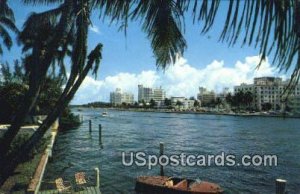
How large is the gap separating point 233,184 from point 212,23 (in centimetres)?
3529

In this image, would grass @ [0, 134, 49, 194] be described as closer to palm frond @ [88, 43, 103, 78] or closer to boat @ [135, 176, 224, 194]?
boat @ [135, 176, 224, 194]

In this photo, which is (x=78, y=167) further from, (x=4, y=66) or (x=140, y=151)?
(x=4, y=66)

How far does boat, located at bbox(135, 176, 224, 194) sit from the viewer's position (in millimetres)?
28156

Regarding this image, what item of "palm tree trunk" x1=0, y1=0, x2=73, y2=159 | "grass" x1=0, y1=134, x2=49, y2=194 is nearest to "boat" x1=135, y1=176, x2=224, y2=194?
"grass" x1=0, y1=134, x2=49, y2=194

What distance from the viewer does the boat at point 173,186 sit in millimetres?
28156

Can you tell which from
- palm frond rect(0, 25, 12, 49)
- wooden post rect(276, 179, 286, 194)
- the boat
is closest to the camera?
wooden post rect(276, 179, 286, 194)

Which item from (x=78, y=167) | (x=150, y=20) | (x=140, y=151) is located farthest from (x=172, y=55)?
(x=140, y=151)

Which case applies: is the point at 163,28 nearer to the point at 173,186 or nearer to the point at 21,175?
the point at 21,175

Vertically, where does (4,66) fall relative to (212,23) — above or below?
above

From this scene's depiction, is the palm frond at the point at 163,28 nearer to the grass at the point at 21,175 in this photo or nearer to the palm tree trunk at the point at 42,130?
the palm tree trunk at the point at 42,130

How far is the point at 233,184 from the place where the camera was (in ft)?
120

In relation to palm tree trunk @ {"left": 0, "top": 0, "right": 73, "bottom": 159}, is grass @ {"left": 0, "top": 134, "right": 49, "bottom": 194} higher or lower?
lower

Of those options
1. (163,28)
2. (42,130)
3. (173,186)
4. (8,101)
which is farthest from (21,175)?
(8,101)

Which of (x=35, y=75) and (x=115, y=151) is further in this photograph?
(x=115, y=151)
